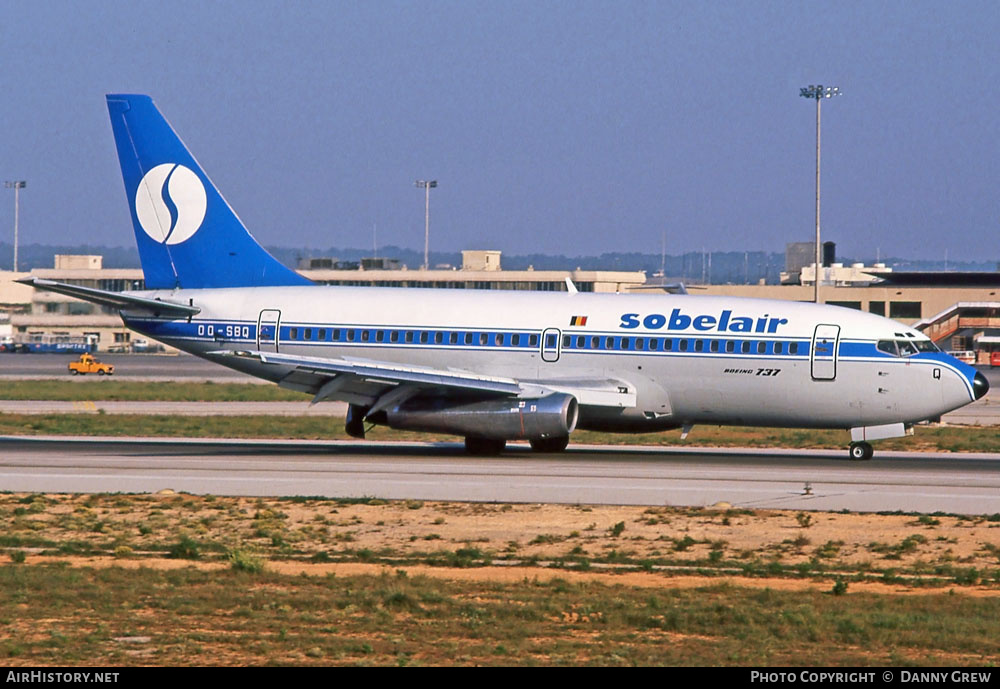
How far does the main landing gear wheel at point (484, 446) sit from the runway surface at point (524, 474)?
17.0 inches

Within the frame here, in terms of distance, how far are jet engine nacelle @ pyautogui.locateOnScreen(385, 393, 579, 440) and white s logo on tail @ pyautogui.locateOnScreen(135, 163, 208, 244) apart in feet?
33.2

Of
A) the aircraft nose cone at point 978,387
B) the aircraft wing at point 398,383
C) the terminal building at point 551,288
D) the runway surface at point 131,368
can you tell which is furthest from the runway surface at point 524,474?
the terminal building at point 551,288

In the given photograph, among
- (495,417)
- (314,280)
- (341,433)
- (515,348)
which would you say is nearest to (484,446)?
(495,417)

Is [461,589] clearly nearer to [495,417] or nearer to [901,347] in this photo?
[495,417]

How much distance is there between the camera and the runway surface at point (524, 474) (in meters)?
29.0

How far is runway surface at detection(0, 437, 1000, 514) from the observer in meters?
29.0

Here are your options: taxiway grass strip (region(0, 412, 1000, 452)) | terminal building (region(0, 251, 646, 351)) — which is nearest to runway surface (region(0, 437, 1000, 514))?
taxiway grass strip (region(0, 412, 1000, 452))

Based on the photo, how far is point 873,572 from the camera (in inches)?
816

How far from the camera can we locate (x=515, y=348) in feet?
127

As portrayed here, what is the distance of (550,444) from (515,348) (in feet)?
9.28

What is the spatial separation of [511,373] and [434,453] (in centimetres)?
307

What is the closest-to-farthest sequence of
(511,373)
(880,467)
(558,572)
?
(558,572) → (880,467) → (511,373)

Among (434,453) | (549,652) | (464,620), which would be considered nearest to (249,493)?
(434,453)
